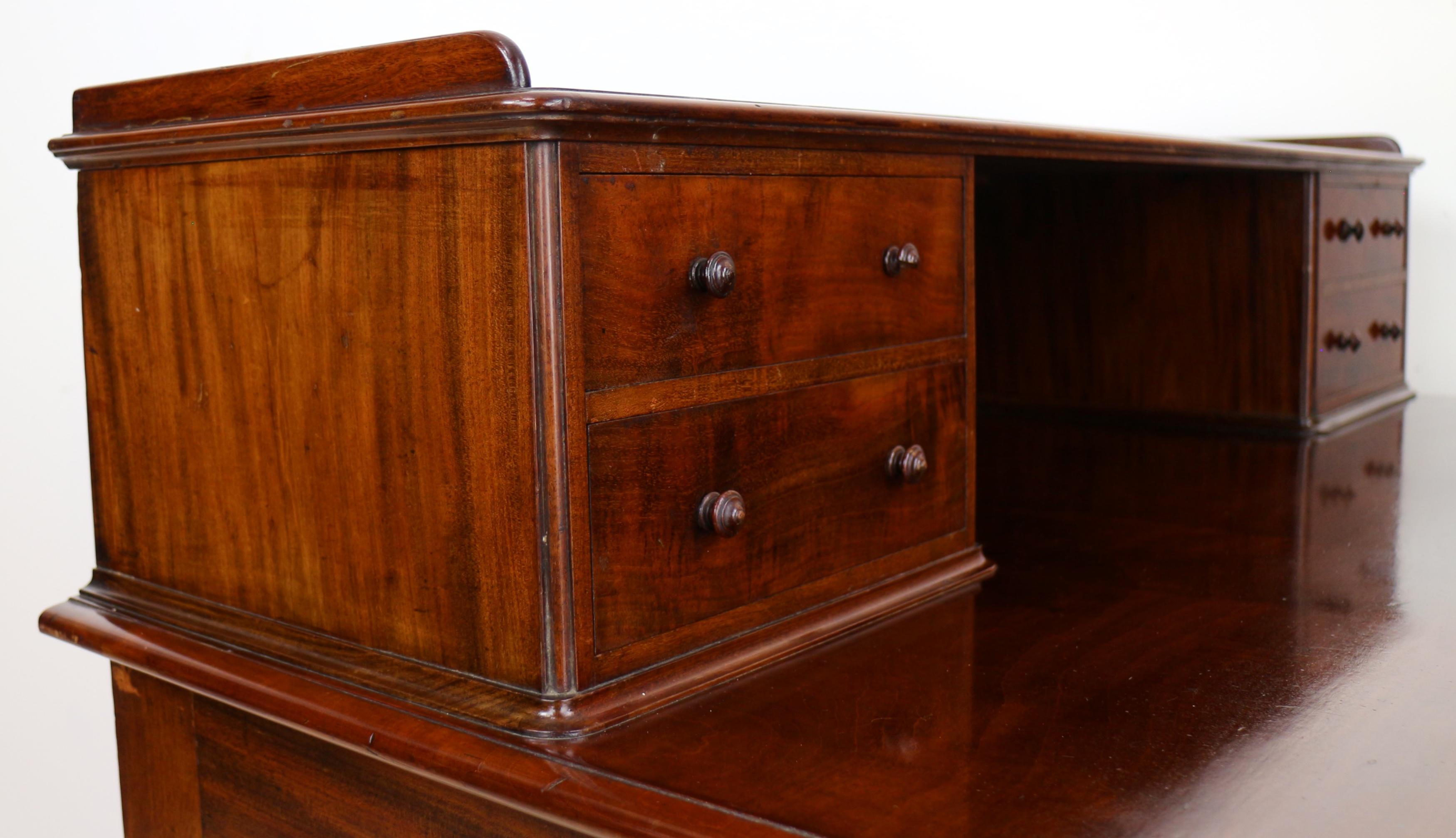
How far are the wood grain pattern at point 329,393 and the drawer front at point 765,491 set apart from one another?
0.21 ft

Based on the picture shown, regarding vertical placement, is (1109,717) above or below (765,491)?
below

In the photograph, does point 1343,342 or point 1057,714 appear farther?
point 1343,342

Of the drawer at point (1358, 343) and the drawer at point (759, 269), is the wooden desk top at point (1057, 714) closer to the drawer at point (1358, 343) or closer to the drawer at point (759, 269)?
the drawer at point (759, 269)

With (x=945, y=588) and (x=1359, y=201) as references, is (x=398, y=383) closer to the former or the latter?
(x=945, y=588)

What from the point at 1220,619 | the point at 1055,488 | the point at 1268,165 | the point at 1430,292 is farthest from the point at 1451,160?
the point at 1220,619

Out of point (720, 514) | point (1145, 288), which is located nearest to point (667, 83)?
point (1145, 288)

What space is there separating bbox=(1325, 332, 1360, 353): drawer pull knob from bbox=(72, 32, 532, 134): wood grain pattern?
149cm

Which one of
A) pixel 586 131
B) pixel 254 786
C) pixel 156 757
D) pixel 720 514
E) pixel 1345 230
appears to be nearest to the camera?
pixel 586 131

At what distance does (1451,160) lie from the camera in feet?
8.10

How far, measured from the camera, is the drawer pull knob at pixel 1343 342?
196 cm

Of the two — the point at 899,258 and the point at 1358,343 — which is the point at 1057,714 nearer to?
the point at 899,258

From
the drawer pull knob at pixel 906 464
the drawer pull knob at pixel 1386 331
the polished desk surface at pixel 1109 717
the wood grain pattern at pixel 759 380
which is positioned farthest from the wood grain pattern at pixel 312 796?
the drawer pull knob at pixel 1386 331

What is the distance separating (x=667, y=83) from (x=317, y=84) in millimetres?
1961

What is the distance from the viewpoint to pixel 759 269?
938 mm
